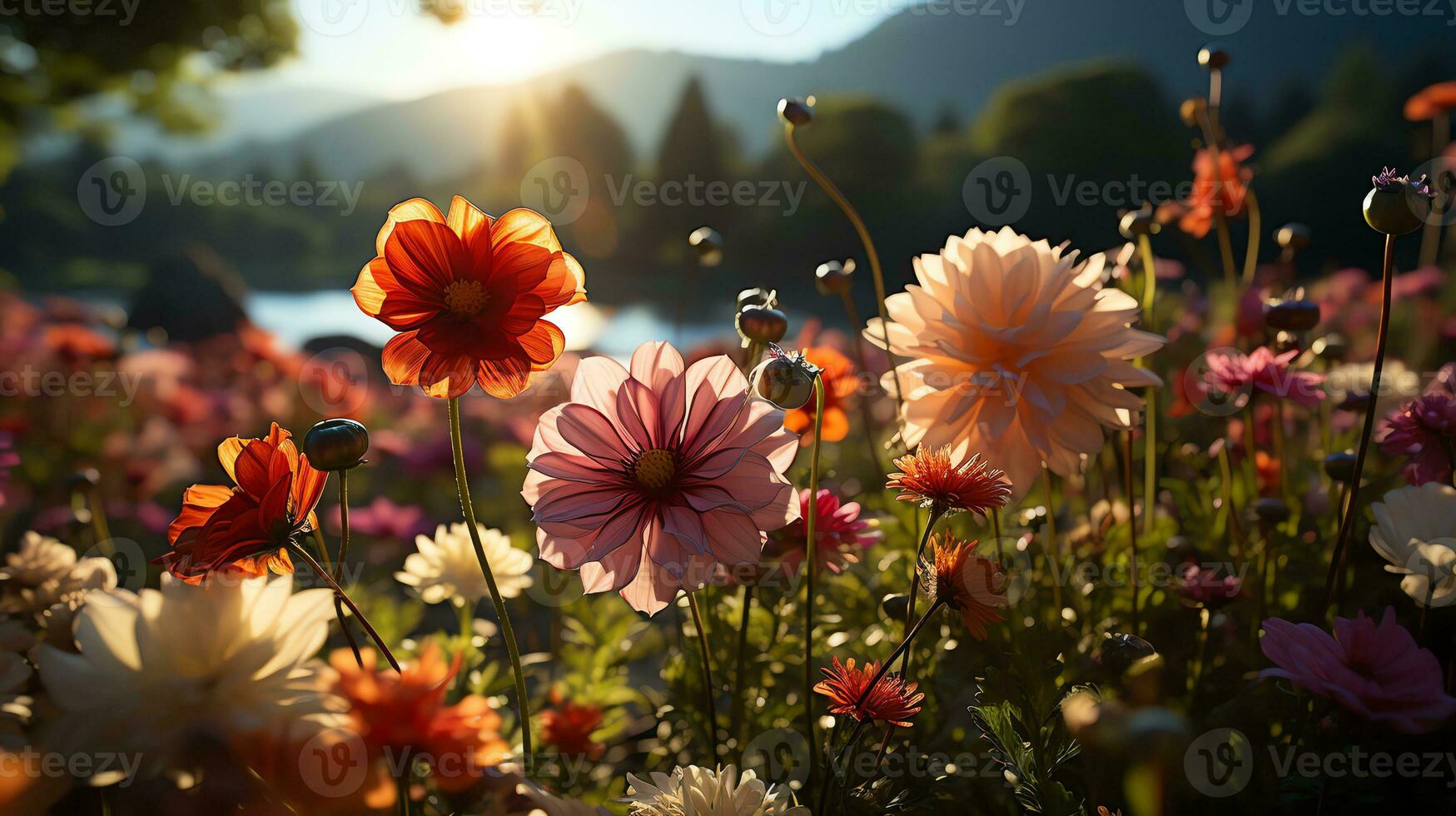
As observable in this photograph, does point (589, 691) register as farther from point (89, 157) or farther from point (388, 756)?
point (89, 157)

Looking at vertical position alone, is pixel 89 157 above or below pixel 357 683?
above

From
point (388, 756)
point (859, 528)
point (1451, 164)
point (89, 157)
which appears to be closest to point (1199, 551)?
point (859, 528)

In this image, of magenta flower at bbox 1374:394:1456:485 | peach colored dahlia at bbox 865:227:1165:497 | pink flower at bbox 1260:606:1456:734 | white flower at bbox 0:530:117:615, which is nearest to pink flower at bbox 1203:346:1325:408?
magenta flower at bbox 1374:394:1456:485

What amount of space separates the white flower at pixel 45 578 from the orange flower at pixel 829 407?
66 cm

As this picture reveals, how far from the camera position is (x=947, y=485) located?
1.99ft

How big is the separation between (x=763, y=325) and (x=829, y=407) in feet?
0.82

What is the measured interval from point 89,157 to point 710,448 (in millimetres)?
16521

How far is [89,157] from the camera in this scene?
13.2m

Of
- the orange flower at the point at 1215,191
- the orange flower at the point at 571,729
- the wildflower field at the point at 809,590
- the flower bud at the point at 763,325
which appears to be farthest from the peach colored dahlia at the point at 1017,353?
the orange flower at the point at 1215,191

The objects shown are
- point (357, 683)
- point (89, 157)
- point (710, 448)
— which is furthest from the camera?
point (89, 157)

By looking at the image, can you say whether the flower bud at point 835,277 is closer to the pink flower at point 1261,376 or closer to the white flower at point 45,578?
the pink flower at point 1261,376

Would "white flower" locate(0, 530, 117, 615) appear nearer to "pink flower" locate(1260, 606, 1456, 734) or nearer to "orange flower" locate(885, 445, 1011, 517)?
"orange flower" locate(885, 445, 1011, 517)

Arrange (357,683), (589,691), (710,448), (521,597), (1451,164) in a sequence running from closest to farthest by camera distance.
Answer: (357,683) < (710,448) < (589,691) < (521,597) < (1451,164)

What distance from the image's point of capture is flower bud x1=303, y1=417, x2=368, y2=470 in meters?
0.56
